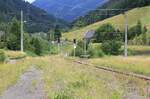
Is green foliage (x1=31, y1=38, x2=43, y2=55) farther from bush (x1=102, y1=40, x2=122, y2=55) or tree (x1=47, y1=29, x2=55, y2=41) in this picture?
tree (x1=47, y1=29, x2=55, y2=41)

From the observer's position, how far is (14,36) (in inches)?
3930

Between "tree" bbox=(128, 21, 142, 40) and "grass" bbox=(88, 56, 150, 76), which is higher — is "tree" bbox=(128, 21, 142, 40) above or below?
above

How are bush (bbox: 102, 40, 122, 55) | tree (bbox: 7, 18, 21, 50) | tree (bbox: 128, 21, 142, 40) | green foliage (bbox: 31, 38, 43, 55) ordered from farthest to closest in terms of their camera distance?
tree (bbox: 128, 21, 142, 40)
green foliage (bbox: 31, 38, 43, 55)
tree (bbox: 7, 18, 21, 50)
bush (bbox: 102, 40, 122, 55)

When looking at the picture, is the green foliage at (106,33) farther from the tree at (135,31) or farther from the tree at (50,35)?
the tree at (50,35)

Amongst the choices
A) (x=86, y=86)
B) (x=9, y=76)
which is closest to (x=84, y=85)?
(x=86, y=86)

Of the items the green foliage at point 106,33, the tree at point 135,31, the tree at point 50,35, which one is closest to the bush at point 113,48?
the tree at point 135,31

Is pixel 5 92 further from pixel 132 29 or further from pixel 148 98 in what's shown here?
pixel 132 29

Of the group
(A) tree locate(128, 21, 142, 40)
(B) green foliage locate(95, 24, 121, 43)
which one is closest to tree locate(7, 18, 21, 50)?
(B) green foliage locate(95, 24, 121, 43)

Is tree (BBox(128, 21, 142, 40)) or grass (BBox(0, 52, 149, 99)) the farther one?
tree (BBox(128, 21, 142, 40))

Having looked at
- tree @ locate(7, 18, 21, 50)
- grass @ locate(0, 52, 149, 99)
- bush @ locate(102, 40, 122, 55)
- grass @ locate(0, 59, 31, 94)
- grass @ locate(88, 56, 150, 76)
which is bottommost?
grass @ locate(0, 59, 31, 94)

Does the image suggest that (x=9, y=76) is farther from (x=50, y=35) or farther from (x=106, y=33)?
(x=50, y=35)

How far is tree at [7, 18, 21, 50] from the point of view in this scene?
9931 cm

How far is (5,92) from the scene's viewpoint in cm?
1543

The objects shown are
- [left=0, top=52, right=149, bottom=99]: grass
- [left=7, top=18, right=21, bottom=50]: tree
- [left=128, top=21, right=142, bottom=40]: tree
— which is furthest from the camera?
[left=128, top=21, right=142, bottom=40]: tree
